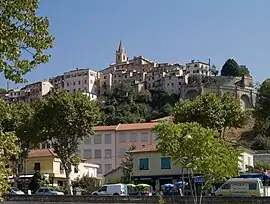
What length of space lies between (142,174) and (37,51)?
54.1 meters

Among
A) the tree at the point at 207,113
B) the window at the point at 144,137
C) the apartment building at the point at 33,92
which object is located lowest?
the window at the point at 144,137

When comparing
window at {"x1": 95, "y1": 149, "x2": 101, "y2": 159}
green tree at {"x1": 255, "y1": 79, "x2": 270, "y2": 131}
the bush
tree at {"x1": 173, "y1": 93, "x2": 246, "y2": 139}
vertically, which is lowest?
window at {"x1": 95, "y1": 149, "x2": 101, "y2": 159}

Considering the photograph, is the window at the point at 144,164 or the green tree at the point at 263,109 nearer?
the window at the point at 144,164

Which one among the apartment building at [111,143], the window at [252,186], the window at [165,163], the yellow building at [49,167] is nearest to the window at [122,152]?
the apartment building at [111,143]

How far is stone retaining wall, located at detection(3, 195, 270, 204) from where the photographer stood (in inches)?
1442

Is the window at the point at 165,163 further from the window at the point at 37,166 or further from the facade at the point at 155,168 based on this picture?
the window at the point at 37,166

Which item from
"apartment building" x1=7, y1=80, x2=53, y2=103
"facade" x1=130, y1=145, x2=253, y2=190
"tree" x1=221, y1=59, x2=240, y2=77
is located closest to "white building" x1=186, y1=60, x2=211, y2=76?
"tree" x1=221, y1=59, x2=240, y2=77

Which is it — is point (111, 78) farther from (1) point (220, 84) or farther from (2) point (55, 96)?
(2) point (55, 96)

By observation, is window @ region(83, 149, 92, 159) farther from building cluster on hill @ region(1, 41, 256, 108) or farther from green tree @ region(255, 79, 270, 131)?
building cluster on hill @ region(1, 41, 256, 108)

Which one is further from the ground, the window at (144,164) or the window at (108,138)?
the window at (108,138)

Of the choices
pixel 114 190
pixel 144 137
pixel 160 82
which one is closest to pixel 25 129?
pixel 114 190

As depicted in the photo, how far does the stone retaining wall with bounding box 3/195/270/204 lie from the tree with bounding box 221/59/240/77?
14181 centimetres

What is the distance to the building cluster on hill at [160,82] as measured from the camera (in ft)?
526

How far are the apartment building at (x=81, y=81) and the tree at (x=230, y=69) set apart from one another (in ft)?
147
